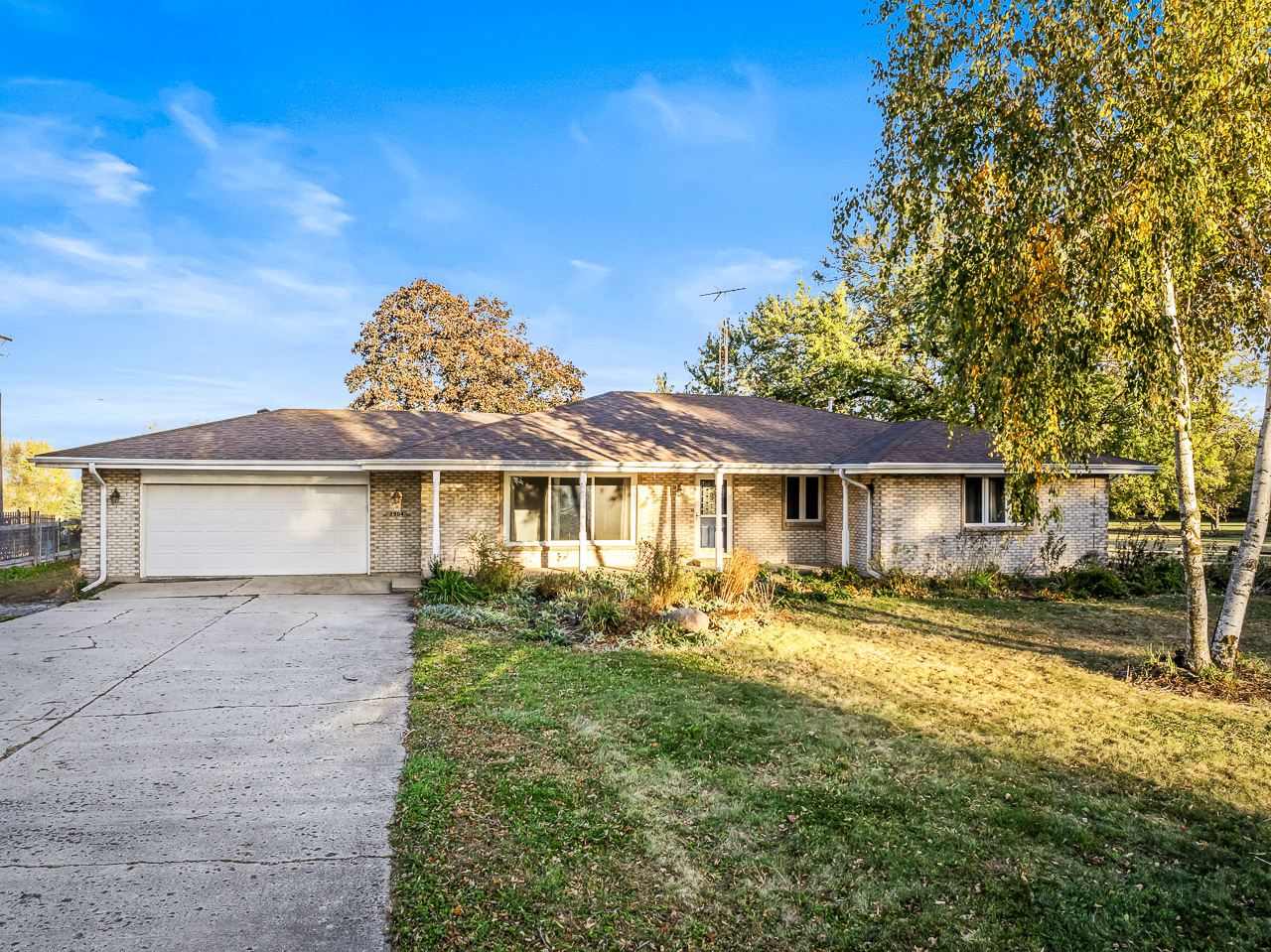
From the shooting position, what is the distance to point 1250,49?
6.14 metres

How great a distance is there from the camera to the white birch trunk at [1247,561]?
22.7 feet

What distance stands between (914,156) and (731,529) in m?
9.18

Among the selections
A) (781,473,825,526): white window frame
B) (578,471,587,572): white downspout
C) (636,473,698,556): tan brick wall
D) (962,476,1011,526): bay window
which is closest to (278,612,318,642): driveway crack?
(578,471,587,572): white downspout

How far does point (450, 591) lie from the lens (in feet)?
36.8

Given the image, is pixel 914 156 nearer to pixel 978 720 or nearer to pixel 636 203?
pixel 978 720

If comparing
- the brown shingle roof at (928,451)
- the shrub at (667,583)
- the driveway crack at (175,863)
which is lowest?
the driveway crack at (175,863)

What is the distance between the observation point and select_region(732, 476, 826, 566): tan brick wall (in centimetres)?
1527

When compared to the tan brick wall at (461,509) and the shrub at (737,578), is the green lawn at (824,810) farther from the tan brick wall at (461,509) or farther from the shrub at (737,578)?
the tan brick wall at (461,509)

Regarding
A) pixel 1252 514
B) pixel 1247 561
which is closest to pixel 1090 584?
pixel 1247 561

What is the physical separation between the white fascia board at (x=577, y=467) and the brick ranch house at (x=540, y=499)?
0.04 metres

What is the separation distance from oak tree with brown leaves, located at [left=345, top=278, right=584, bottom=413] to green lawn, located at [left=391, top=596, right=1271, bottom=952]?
2515cm

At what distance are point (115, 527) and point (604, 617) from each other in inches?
417

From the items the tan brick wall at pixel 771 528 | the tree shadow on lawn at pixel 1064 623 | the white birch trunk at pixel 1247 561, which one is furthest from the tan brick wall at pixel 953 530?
the white birch trunk at pixel 1247 561

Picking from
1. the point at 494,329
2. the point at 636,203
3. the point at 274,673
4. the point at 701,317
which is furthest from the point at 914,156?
the point at 494,329
